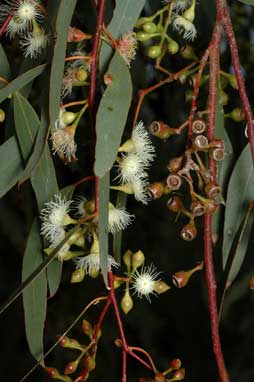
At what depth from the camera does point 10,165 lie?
1.01 metres

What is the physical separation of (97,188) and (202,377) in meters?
1.59

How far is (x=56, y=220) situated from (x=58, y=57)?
0.21 metres

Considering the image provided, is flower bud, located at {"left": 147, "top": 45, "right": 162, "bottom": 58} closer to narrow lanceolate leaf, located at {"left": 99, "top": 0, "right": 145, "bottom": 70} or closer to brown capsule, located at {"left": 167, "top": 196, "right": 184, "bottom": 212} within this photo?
narrow lanceolate leaf, located at {"left": 99, "top": 0, "right": 145, "bottom": 70}

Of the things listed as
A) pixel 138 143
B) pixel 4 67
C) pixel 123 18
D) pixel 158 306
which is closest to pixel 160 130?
pixel 138 143

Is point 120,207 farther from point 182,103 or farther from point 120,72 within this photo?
point 182,103

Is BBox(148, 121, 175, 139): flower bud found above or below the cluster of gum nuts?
above

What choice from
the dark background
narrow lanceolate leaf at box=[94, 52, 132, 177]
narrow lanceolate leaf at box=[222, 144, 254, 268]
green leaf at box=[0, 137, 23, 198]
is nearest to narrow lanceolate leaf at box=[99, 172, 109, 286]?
narrow lanceolate leaf at box=[94, 52, 132, 177]

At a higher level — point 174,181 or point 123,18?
point 123,18

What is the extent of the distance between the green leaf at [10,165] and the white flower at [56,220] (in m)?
0.05

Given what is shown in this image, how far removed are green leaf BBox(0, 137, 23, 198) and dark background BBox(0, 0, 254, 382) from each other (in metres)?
0.73

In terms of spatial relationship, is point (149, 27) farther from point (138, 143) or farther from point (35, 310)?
point (35, 310)

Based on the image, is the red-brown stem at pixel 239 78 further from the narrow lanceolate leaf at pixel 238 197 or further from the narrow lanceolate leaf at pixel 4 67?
the narrow lanceolate leaf at pixel 4 67

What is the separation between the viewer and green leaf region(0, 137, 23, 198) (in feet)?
3.26

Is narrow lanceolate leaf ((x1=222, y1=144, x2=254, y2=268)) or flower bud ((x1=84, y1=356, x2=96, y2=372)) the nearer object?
flower bud ((x1=84, y1=356, x2=96, y2=372))
